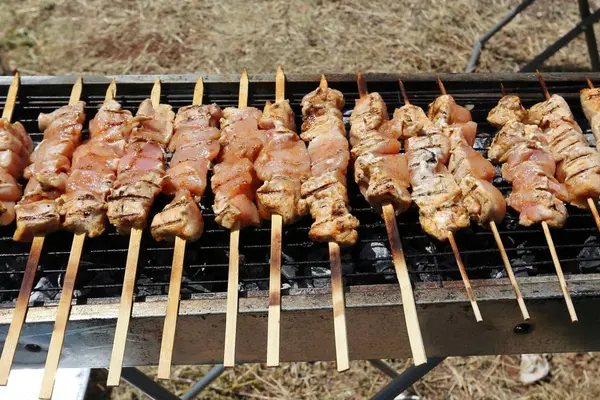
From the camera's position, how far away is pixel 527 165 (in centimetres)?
330

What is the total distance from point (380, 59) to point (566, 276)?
518 cm

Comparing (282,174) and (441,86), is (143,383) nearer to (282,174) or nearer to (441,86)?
(282,174)

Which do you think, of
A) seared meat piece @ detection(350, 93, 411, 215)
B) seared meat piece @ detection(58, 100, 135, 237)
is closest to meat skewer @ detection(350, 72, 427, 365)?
seared meat piece @ detection(350, 93, 411, 215)

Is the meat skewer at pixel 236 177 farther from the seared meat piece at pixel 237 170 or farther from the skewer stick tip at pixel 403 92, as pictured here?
the skewer stick tip at pixel 403 92

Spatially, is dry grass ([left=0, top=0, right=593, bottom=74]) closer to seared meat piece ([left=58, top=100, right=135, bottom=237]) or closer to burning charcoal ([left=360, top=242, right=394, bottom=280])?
seared meat piece ([left=58, top=100, right=135, bottom=237])

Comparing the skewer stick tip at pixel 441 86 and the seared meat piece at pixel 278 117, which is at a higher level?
the skewer stick tip at pixel 441 86

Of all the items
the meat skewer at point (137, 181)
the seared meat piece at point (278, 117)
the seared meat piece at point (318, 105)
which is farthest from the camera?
the seared meat piece at point (318, 105)

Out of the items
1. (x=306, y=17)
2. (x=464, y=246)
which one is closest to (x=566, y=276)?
(x=464, y=246)

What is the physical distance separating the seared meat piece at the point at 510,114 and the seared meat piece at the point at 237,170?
5.61 feet

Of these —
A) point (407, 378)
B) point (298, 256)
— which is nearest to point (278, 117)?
point (298, 256)

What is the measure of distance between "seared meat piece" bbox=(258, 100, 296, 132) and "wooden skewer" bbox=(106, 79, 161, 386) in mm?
1142

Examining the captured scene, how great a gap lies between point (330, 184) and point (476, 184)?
895 millimetres

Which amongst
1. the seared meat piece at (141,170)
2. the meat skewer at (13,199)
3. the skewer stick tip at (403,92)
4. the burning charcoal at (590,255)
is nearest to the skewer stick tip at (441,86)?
the skewer stick tip at (403,92)

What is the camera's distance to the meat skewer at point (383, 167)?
9.11 feet
